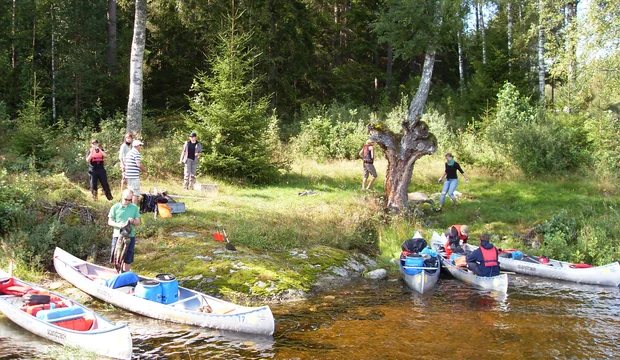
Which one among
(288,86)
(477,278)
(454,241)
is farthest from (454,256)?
(288,86)

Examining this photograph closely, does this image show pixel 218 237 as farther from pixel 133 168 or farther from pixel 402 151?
pixel 402 151

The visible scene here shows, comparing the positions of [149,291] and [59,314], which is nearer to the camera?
[59,314]

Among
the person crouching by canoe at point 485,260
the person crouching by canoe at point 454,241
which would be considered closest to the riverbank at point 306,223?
the person crouching by canoe at point 454,241

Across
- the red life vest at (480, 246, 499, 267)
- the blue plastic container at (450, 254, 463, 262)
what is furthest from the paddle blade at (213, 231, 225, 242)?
the red life vest at (480, 246, 499, 267)

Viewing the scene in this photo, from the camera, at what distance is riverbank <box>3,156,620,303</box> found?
11633 mm

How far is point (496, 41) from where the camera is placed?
32.1 m

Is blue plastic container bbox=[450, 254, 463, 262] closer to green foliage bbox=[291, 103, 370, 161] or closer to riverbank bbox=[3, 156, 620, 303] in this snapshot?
riverbank bbox=[3, 156, 620, 303]

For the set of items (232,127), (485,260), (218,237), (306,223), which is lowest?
(485,260)

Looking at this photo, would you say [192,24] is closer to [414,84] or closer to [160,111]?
[160,111]

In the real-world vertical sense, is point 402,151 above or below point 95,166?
above

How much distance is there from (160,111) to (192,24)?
5.25 metres

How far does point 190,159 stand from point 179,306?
9345mm

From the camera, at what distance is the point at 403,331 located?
9.43 m

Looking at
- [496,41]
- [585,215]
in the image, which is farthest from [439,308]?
[496,41]
